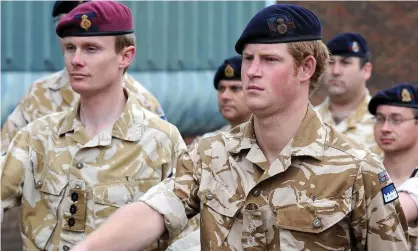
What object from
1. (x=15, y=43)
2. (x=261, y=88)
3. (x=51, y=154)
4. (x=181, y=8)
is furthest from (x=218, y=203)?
(x=181, y=8)

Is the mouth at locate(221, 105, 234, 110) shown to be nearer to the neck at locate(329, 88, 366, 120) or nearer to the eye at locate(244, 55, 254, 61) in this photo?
the neck at locate(329, 88, 366, 120)

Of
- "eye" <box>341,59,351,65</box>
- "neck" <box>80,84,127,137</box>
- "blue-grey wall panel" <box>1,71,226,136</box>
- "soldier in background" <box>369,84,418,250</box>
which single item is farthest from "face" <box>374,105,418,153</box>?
"blue-grey wall panel" <box>1,71,226,136</box>

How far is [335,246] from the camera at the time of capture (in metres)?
3.80

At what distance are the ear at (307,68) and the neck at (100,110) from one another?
1.43 metres

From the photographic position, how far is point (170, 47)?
10.5 meters

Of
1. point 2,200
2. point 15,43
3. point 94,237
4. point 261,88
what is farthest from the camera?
point 15,43

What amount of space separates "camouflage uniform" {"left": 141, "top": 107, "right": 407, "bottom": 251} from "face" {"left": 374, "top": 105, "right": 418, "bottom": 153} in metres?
2.91

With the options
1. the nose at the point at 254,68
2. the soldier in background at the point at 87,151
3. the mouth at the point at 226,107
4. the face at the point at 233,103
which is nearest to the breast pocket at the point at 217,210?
the nose at the point at 254,68

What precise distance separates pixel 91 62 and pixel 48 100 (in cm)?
208

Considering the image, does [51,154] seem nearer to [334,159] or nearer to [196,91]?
[334,159]

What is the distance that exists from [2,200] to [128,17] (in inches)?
43.5

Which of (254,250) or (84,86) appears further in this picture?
(84,86)

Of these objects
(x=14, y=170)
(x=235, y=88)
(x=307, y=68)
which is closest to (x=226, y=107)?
(x=235, y=88)

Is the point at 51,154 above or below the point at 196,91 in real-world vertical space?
above
